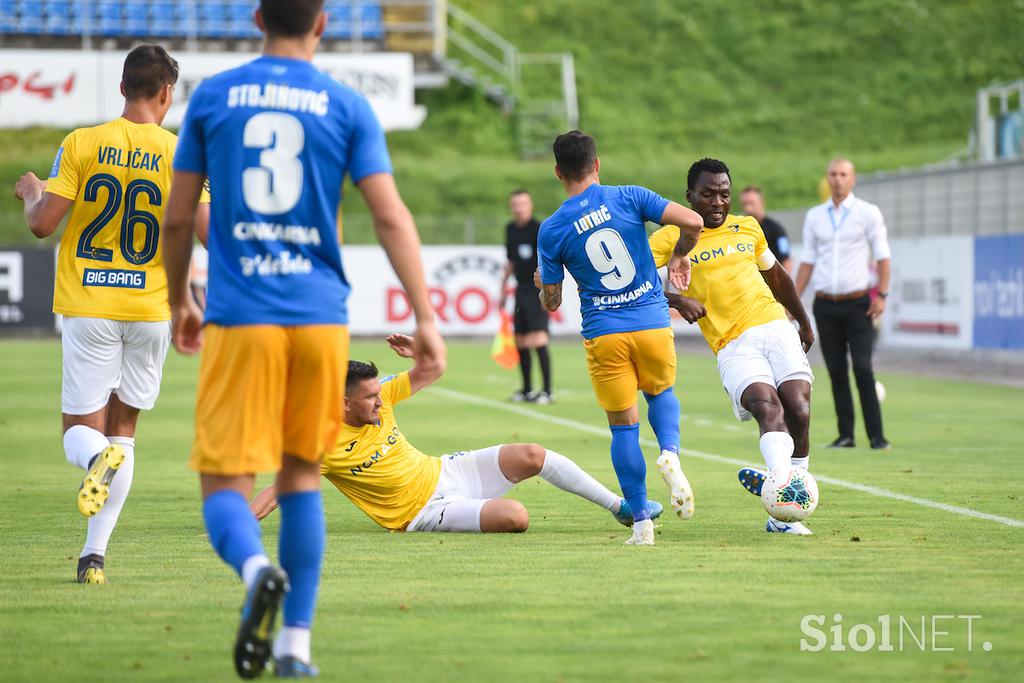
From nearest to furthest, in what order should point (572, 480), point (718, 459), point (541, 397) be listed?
point (572, 480)
point (718, 459)
point (541, 397)

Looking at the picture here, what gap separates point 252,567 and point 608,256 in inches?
143

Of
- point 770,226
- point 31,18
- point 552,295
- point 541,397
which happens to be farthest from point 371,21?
point 552,295

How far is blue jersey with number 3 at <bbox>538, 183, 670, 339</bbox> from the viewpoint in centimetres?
791

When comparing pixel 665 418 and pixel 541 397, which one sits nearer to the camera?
pixel 665 418

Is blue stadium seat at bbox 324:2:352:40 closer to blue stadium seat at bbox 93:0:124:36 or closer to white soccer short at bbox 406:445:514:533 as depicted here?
blue stadium seat at bbox 93:0:124:36

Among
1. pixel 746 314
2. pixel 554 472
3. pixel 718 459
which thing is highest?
pixel 746 314

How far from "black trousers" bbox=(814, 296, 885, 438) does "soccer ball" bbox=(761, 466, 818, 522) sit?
5221mm

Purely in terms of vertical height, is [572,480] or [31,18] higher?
[31,18]

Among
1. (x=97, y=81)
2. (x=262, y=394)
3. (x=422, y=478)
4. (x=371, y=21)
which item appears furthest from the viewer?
(x=371, y=21)

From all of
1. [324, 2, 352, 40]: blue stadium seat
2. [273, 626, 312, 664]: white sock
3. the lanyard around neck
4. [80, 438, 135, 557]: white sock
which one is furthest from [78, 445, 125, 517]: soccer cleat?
[324, 2, 352, 40]: blue stadium seat

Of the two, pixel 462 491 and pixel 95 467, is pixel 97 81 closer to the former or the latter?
pixel 462 491

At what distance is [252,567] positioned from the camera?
4.73 metres

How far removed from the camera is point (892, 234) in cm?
2902

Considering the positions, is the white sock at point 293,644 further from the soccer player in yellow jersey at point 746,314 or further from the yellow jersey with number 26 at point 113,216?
the soccer player in yellow jersey at point 746,314
